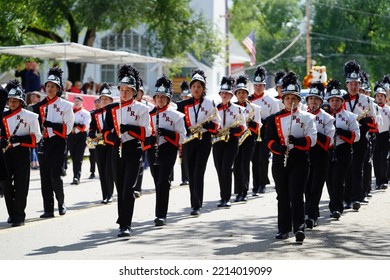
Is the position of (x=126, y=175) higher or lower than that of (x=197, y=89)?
lower

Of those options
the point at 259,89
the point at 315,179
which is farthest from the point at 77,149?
the point at 315,179

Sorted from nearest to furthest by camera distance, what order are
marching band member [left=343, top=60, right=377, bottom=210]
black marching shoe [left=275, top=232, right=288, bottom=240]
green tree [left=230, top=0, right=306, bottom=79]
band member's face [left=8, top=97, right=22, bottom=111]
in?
black marching shoe [left=275, top=232, right=288, bottom=240] < band member's face [left=8, top=97, right=22, bottom=111] < marching band member [left=343, top=60, right=377, bottom=210] < green tree [left=230, top=0, right=306, bottom=79]

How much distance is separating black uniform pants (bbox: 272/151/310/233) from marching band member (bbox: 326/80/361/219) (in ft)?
8.88

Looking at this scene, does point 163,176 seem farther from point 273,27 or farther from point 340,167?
point 273,27

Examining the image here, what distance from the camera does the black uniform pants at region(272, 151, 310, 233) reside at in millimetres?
13461

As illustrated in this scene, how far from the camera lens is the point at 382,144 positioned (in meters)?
21.6

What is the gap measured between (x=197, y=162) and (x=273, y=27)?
68.7m

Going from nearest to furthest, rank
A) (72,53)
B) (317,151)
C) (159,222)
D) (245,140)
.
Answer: (317,151) < (159,222) < (245,140) < (72,53)

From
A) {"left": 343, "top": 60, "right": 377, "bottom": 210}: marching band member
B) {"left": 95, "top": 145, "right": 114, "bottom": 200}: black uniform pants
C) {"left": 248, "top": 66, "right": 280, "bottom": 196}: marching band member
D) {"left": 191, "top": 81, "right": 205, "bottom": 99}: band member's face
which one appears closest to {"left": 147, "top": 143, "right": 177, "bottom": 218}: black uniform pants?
{"left": 191, "top": 81, "right": 205, "bottom": 99}: band member's face

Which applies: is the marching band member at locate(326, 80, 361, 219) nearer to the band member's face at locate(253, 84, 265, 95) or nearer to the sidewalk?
the sidewalk

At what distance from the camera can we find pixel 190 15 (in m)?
41.6

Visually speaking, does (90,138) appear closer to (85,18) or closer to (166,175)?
(166,175)

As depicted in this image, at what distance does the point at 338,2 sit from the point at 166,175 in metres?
47.4

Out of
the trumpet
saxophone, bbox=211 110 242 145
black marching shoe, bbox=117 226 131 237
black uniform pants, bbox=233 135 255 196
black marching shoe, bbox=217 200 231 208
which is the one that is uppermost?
saxophone, bbox=211 110 242 145
